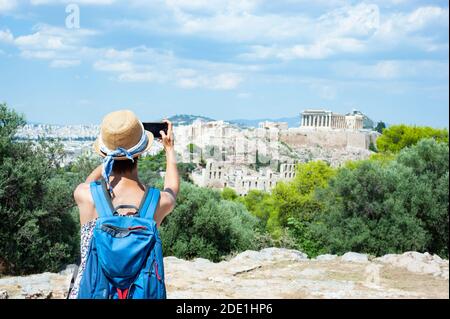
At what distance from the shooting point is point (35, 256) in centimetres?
837

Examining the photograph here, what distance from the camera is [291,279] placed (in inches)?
280

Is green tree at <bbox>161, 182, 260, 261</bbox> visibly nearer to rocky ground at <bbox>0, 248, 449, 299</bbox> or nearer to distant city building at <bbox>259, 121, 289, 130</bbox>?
rocky ground at <bbox>0, 248, 449, 299</bbox>

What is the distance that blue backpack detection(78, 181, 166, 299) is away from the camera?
2.06m

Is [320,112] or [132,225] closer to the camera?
[132,225]

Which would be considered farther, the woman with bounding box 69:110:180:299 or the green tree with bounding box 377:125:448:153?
the green tree with bounding box 377:125:448:153

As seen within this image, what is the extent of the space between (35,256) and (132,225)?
6834mm

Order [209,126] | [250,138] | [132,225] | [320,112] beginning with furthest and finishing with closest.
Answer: [320,112] < [250,138] < [209,126] < [132,225]

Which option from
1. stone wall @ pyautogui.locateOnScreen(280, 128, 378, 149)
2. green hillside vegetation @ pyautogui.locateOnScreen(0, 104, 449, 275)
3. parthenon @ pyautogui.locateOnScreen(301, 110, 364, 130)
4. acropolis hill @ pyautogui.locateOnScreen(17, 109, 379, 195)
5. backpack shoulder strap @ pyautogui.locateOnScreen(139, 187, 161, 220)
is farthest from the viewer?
parthenon @ pyautogui.locateOnScreen(301, 110, 364, 130)

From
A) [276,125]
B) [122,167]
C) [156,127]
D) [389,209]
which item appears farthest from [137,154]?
[276,125]

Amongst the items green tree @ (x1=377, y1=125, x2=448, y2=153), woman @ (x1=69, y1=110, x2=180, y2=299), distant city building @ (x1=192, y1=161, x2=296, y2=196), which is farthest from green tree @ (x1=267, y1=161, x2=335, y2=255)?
green tree @ (x1=377, y1=125, x2=448, y2=153)

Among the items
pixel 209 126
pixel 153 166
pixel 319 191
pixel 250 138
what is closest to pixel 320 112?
pixel 250 138

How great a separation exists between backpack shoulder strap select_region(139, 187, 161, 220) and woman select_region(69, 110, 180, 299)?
2 centimetres

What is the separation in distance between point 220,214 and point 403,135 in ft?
102
